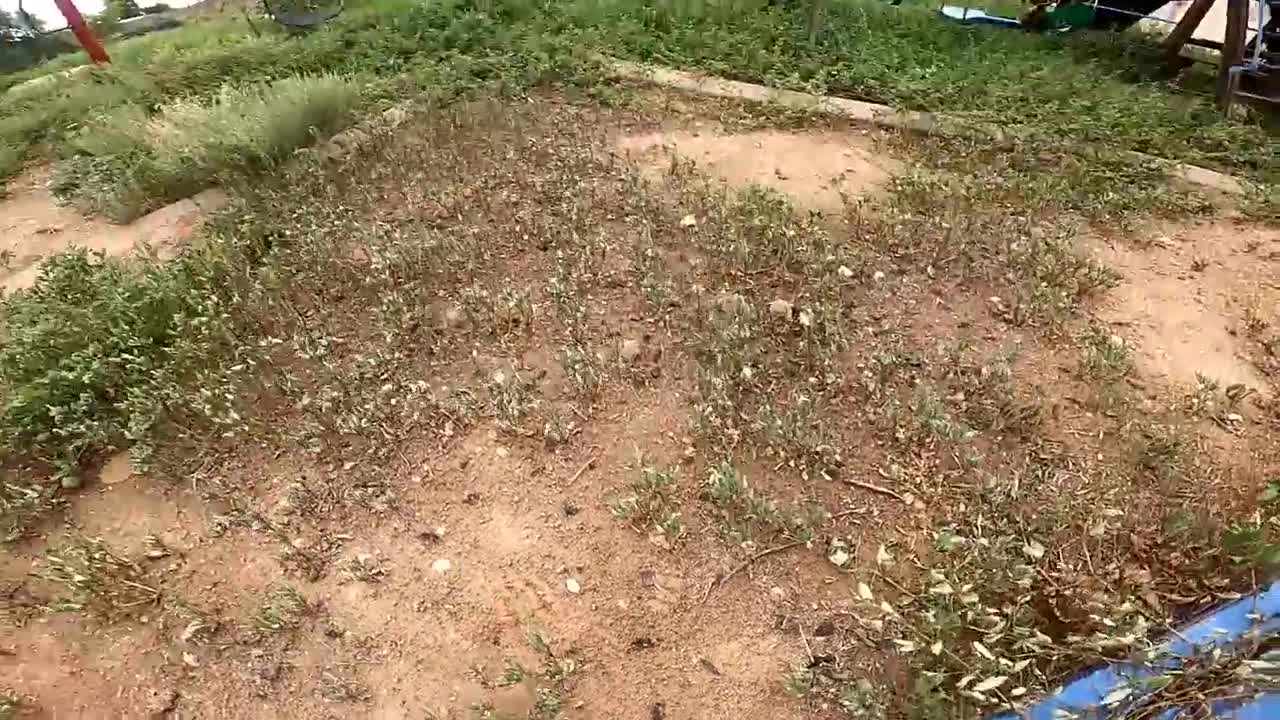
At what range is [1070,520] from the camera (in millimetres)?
2959

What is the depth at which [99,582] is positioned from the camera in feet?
10.2

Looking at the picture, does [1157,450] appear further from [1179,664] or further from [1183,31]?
[1183,31]

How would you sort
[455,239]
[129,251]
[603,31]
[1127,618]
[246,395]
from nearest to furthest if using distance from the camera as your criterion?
[1127,618], [246,395], [455,239], [129,251], [603,31]

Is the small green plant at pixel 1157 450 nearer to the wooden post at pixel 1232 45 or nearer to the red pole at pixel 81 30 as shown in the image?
the wooden post at pixel 1232 45

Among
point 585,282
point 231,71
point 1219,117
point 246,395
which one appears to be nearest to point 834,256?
point 585,282

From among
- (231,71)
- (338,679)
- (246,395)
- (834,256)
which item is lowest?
(338,679)

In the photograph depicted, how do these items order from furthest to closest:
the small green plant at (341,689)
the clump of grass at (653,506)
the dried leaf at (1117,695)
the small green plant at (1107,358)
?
the small green plant at (1107,358) → the clump of grass at (653,506) → the small green plant at (341,689) → the dried leaf at (1117,695)

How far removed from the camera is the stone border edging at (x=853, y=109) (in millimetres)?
4832

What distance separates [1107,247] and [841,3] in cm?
352

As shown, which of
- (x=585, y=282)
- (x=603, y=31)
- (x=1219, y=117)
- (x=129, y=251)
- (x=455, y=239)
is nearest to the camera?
(x=585, y=282)

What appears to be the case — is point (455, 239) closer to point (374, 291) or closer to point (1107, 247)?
point (374, 291)

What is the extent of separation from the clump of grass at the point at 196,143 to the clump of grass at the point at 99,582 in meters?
2.62

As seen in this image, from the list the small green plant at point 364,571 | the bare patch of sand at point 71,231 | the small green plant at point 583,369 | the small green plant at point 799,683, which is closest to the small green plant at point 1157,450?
the small green plant at point 799,683

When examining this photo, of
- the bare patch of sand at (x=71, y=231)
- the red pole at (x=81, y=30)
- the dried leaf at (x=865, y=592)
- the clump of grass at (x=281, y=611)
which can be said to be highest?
the red pole at (x=81, y=30)
